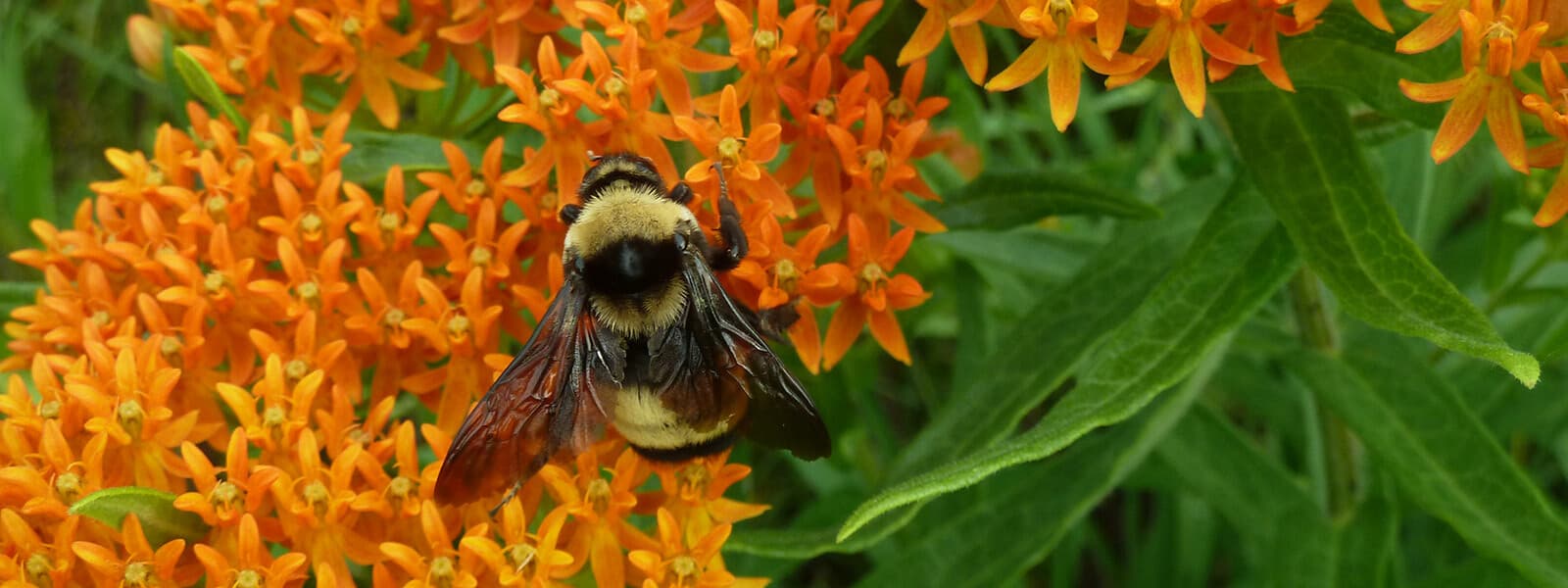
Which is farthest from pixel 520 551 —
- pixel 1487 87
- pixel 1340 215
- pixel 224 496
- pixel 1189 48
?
pixel 1487 87

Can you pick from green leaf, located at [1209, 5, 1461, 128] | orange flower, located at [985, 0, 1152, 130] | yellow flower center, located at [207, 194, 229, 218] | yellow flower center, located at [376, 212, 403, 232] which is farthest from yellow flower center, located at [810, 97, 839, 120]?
yellow flower center, located at [207, 194, 229, 218]

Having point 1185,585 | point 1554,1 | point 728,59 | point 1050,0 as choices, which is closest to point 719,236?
point 728,59

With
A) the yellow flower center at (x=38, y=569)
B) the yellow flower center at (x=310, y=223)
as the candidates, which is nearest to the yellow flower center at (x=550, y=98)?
the yellow flower center at (x=310, y=223)

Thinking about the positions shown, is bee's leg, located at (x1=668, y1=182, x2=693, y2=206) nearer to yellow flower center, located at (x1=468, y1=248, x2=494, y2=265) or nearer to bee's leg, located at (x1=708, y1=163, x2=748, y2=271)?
bee's leg, located at (x1=708, y1=163, x2=748, y2=271)

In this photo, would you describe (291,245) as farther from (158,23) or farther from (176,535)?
(158,23)

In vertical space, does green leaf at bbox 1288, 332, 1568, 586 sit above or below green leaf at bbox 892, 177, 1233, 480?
below

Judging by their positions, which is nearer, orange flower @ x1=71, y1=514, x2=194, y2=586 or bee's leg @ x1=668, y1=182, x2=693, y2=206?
orange flower @ x1=71, y1=514, x2=194, y2=586

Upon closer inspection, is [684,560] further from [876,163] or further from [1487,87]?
[1487,87]
